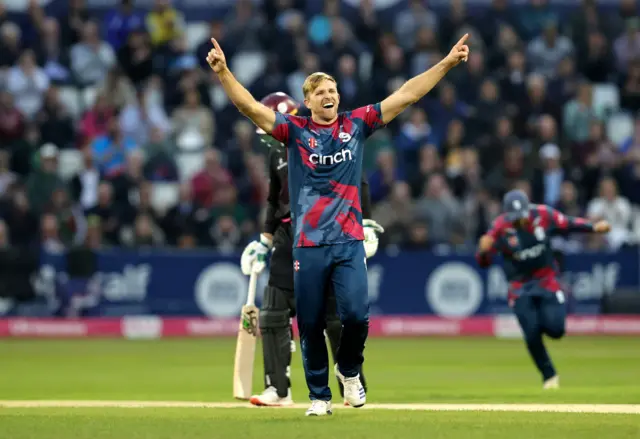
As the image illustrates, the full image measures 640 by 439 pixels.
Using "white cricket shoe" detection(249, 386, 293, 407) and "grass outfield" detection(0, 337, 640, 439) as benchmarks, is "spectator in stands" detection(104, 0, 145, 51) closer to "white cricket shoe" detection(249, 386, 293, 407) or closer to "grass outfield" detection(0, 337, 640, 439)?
"grass outfield" detection(0, 337, 640, 439)

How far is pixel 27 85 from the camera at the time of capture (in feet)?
79.5

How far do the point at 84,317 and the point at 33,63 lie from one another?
516cm

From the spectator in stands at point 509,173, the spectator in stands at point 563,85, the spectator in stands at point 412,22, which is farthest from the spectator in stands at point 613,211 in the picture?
the spectator in stands at point 412,22

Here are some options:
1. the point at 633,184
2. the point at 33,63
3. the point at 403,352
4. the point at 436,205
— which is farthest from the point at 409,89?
the point at 33,63

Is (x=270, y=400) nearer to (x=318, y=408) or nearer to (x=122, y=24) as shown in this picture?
(x=318, y=408)

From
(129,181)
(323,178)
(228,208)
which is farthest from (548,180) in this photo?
(323,178)

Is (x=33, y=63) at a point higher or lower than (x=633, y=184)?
higher

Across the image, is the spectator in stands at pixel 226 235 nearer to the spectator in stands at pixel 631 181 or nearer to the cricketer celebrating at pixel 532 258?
the spectator in stands at pixel 631 181

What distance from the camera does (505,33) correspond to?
2458 cm

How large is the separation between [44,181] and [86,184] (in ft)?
2.34

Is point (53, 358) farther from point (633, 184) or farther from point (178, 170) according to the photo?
point (633, 184)

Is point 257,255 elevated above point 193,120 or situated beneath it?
situated beneath

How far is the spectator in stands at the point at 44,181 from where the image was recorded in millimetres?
22562

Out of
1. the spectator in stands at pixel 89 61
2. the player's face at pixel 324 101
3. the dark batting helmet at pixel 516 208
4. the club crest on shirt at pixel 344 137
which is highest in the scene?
the spectator in stands at pixel 89 61
